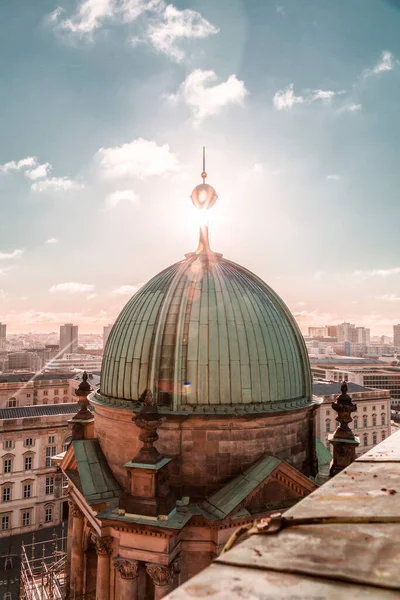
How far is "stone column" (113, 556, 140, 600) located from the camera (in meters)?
15.3

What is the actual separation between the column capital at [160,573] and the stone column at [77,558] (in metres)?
7.45

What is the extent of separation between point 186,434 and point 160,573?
4.93 metres

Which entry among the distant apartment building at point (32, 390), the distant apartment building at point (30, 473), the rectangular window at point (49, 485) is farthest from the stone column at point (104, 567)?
the distant apartment building at point (32, 390)

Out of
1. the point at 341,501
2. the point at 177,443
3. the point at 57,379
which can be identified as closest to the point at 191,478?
the point at 177,443

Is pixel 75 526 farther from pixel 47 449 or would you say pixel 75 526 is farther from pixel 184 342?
pixel 47 449

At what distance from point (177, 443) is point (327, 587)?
14771mm

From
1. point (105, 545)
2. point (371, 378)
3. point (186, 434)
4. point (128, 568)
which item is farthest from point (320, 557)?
point (371, 378)

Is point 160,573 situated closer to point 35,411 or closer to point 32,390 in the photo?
point 35,411

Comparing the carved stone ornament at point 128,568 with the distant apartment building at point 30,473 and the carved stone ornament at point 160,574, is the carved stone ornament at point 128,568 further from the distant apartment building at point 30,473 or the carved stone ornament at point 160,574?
the distant apartment building at point 30,473

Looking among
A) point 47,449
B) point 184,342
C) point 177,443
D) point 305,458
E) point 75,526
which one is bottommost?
point 47,449

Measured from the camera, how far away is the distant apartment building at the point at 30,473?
182 ft

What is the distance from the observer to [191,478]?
671 inches

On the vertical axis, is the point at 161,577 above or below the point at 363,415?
above

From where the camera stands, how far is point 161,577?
1487 centimetres
